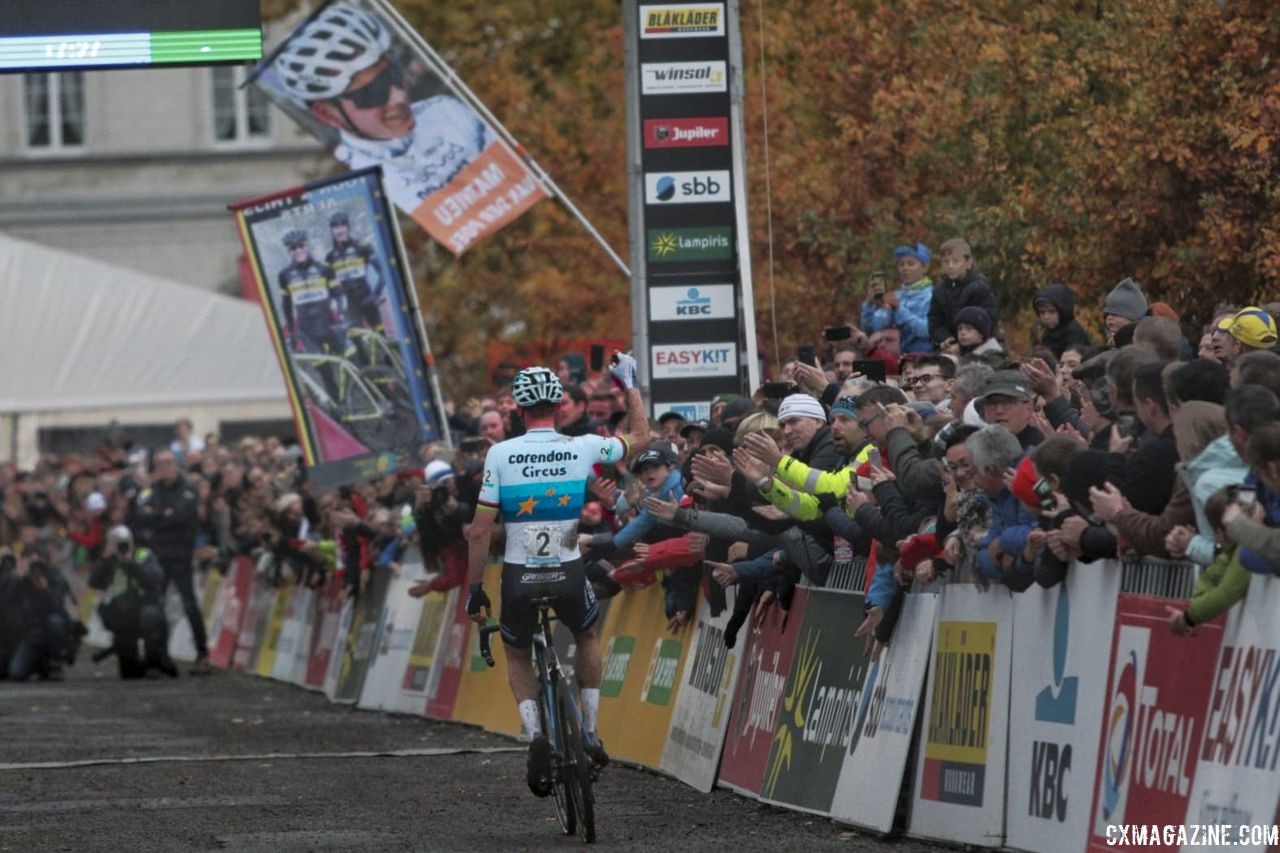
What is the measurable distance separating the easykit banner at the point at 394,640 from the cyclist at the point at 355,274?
2.03 meters

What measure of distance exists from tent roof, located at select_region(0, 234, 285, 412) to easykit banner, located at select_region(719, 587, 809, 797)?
98.8 ft

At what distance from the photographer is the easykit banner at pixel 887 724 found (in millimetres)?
11508

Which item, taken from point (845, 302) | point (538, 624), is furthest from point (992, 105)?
point (538, 624)

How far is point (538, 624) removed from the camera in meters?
12.7

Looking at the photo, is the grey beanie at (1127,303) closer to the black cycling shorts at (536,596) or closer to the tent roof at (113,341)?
the black cycling shorts at (536,596)

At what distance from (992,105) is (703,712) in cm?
1002

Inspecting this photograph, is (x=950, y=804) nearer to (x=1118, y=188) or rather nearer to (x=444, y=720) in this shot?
(x=1118, y=188)

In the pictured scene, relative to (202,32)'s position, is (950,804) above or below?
below

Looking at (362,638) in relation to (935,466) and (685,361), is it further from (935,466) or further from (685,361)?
(935,466)

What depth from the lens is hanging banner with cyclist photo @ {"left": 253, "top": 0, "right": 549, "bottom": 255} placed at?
72.4 ft

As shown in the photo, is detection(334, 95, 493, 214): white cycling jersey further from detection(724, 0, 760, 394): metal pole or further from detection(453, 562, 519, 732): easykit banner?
detection(453, 562, 519, 732): easykit banner

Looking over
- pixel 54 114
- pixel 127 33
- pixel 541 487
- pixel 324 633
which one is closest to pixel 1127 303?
pixel 541 487

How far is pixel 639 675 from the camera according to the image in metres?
16.0

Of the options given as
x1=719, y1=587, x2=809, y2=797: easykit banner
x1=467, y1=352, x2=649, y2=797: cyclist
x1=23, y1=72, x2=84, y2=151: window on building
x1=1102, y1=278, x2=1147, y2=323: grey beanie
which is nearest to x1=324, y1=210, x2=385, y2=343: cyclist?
x1=719, y1=587, x2=809, y2=797: easykit banner
